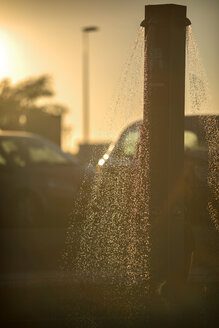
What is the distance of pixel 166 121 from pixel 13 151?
25.0 ft

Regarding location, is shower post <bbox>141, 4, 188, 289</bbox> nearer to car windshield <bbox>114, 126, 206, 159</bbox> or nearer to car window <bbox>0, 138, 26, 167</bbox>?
car windshield <bbox>114, 126, 206, 159</bbox>

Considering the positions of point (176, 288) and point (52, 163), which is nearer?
point (176, 288)

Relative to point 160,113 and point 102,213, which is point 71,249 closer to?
point 102,213

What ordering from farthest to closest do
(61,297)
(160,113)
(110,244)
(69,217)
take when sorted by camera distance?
(69,217) → (110,244) → (61,297) → (160,113)

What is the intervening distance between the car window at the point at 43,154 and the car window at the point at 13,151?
15 centimetres

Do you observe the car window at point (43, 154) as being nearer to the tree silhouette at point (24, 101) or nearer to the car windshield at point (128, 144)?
the car windshield at point (128, 144)

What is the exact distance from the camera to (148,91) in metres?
6.09

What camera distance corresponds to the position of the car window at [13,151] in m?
13.2

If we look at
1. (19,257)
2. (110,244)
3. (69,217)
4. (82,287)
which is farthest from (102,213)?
(69,217)

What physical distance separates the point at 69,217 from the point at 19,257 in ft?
13.1

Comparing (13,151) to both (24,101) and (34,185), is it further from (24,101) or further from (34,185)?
(24,101)

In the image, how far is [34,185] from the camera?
13211 millimetres

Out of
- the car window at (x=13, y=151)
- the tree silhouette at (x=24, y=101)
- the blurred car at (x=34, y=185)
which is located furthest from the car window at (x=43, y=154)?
the tree silhouette at (x=24, y=101)

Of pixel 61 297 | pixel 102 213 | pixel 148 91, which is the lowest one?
pixel 61 297
